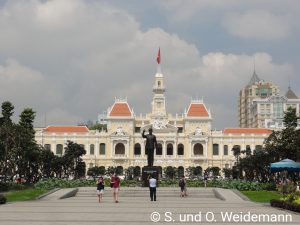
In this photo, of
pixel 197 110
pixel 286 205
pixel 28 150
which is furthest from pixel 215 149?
pixel 286 205

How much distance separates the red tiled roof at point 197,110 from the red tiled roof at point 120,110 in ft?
40.8

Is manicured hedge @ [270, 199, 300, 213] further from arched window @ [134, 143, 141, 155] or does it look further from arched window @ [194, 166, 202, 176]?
arched window @ [134, 143, 141, 155]

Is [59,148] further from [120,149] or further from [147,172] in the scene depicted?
[147,172]

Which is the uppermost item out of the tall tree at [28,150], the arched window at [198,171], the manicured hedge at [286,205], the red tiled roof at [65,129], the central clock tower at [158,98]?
the central clock tower at [158,98]

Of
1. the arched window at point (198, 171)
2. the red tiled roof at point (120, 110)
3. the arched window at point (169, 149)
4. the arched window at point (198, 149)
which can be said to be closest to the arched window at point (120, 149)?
the red tiled roof at point (120, 110)

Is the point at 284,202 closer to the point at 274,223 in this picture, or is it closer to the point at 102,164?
the point at 274,223

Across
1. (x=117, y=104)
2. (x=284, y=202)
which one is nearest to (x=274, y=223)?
(x=284, y=202)

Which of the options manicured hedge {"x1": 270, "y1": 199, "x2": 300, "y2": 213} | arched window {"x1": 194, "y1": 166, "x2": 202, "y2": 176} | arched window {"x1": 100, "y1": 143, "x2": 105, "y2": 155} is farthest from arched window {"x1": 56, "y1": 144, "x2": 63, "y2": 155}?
manicured hedge {"x1": 270, "y1": 199, "x2": 300, "y2": 213}

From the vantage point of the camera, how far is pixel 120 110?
371 ft

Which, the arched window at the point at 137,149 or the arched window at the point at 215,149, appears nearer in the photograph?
the arched window at the point at 215,149

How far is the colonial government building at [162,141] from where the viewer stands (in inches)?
4259

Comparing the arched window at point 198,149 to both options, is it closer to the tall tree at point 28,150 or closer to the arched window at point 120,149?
the arched window at point 120,149

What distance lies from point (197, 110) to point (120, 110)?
51.0 ft

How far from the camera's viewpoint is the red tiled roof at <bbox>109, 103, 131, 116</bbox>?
367 ft
